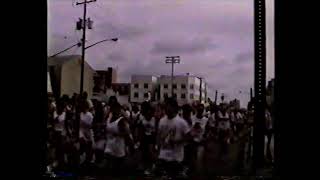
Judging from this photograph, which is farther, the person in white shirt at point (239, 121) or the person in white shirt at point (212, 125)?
the person in white shirt at point (212, 125)

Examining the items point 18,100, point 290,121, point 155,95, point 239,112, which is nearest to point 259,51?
point 290,121

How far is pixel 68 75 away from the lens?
13.5 feet

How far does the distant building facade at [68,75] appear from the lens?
3908 millimetres

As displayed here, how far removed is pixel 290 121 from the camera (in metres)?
2.62

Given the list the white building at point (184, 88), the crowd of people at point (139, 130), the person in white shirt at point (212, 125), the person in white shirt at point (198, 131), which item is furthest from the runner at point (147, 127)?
the person in white shirt at point (212, 125)

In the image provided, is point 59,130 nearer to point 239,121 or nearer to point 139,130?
point 139,130

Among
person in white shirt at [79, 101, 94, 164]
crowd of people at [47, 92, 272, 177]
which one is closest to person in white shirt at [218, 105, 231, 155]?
crowd of people at [47, 92, 272, 177]

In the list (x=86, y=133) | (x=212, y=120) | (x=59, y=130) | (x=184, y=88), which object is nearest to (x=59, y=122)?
(x=59, y=130)

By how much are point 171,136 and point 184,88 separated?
430 mm

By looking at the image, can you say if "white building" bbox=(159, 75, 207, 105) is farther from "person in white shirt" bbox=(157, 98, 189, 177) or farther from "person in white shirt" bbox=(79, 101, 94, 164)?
"person in white shirt" bbox=(79, 101, 94, 164)

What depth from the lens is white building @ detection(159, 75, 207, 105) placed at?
383 centimetres

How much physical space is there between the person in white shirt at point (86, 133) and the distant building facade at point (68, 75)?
0.15 m

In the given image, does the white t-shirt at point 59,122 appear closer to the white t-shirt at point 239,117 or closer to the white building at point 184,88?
the white building at point 184,88

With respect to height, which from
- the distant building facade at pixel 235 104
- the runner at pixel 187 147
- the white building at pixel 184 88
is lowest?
the runner at pixel 187 147
